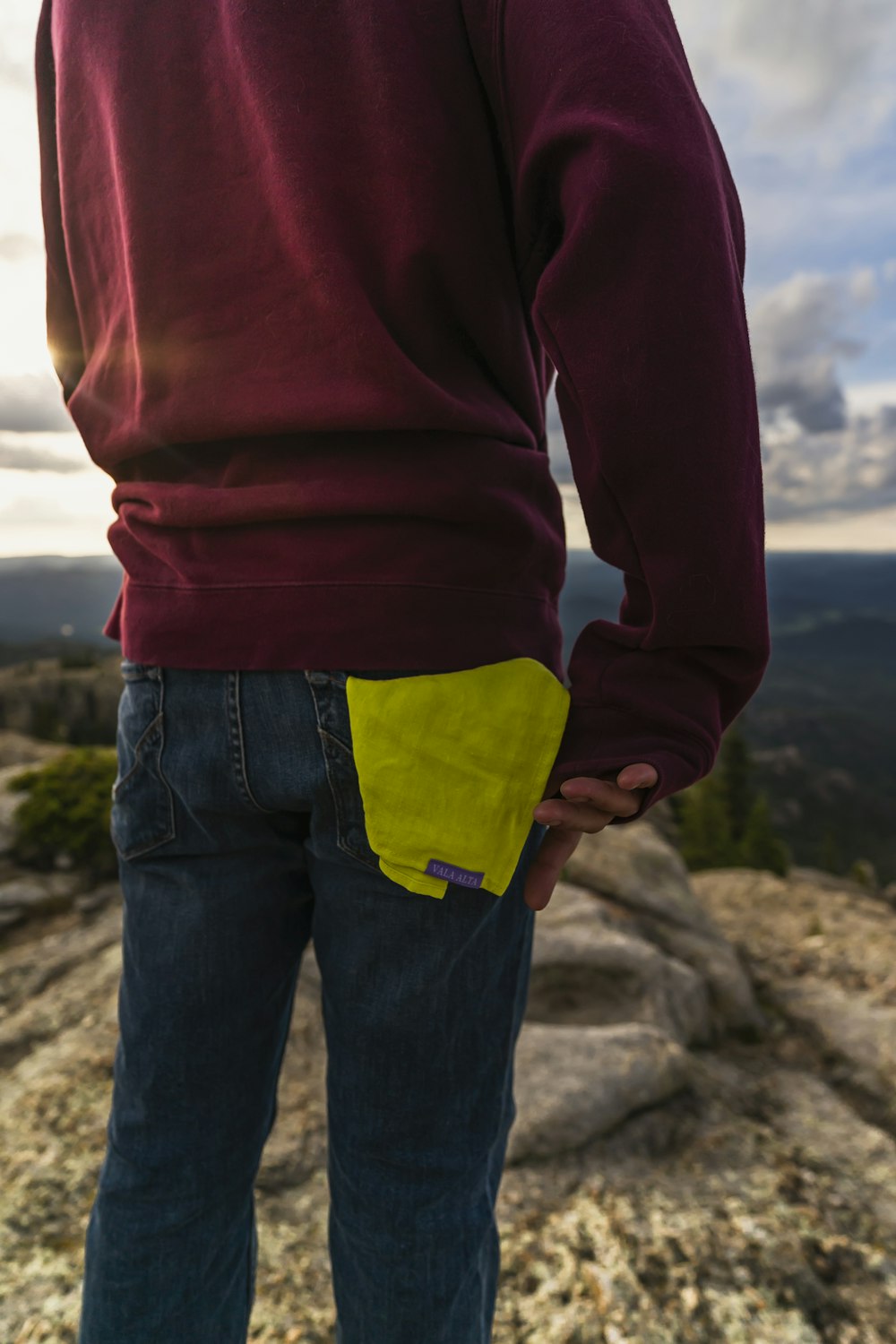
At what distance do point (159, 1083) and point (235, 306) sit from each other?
4.43ft

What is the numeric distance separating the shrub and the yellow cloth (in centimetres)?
451

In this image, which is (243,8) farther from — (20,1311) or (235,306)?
(20,1311)

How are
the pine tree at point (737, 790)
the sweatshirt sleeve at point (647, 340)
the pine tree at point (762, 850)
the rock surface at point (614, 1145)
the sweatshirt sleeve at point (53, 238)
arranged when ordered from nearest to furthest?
the sweatshirt sleeve at point (647, 340) < the sweatshirt sleeve at point (53, 238) < the rock surface at point (614, 1145) < the pine tree at point (762, 850) < the pine tree at point (737, 790)

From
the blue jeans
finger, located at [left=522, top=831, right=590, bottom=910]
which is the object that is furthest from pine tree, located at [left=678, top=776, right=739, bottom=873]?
finger, located at [left=522, top=831, right=590, bottom=910]

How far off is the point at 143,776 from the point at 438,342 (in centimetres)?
88

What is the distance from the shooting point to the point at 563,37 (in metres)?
1.06

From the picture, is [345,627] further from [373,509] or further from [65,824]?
[65,824]

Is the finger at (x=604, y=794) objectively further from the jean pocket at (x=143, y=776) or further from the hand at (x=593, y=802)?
the jean pocket at (x=143, y=776)

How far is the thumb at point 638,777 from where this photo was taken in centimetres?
113

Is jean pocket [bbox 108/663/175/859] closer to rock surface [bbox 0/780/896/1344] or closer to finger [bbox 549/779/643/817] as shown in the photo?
finger [bbox 549/779/643/817]

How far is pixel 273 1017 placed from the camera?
1534mm

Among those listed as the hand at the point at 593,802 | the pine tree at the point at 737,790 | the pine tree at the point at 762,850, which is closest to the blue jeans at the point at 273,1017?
the hand at the point at 593,802

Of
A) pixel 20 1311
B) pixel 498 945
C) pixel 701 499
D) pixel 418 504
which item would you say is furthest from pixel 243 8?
pixel 20 1311

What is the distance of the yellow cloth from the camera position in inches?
46.1
